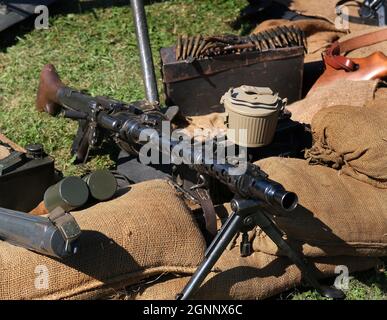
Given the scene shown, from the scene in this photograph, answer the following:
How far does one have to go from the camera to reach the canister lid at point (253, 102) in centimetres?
446

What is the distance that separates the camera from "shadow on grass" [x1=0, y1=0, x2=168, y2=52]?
670 centimetres

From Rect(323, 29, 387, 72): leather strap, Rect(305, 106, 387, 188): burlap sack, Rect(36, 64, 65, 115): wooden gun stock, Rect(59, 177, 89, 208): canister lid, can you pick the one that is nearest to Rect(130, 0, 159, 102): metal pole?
Rect(36, 64, 65, 115): wooden gun stock

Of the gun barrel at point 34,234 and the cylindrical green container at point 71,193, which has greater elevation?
the gun barrel at point 34,234

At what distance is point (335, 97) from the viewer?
17.5 ft

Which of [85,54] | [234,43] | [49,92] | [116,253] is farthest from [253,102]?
[85,54]

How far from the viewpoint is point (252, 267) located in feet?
12.8

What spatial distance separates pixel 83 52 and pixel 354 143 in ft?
10.7

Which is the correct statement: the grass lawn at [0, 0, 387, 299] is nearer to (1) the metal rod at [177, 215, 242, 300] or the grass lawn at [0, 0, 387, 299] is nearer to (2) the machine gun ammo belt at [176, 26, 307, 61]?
(2) the machine gun ammo belt at [176, 26, 307, 61]

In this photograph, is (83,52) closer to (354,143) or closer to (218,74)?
(218,74)

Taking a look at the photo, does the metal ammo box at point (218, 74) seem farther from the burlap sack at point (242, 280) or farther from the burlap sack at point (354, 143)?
the burlap sack at point (242, 280)

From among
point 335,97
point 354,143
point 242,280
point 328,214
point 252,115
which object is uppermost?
point 252,115

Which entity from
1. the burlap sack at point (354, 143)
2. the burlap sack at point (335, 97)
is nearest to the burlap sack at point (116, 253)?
the burlap sack at point (354, 143)

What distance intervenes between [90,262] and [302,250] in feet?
4.11

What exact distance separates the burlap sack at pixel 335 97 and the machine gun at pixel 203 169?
1.08 m
